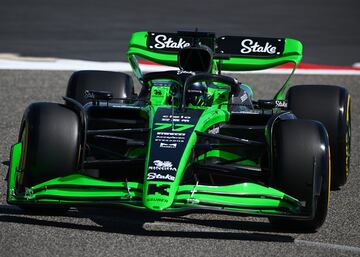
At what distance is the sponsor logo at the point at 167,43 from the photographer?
9938 mm

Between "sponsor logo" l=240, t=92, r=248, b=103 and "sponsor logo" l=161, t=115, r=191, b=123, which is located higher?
"sponsor logo" l=240, t=92, r=248, b=103

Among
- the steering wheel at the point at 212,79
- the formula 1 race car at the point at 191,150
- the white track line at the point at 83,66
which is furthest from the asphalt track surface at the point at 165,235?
the white track line at the point at 83,66

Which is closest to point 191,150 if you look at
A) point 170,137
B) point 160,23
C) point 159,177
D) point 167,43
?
point 170,137

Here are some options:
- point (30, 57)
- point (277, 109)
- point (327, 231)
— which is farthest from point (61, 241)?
point (30, 57)

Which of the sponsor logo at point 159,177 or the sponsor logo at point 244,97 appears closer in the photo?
the sponsor logo at point 159,177

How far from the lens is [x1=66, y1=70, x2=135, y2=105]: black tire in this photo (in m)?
9.91

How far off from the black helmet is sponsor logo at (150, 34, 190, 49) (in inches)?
49.7

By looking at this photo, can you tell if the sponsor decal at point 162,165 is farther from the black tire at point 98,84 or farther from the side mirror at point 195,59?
the black tire at point 98,84

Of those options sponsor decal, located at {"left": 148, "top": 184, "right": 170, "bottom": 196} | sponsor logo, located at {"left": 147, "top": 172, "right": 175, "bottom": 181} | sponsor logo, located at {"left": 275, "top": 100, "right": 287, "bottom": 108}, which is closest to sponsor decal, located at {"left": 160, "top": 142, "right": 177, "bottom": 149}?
sponsor logo, located at {"left": 147, "top": 172, "right": 175, "bottom": 181}

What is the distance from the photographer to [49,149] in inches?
294

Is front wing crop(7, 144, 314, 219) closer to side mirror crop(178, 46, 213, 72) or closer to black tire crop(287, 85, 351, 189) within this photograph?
black tire crop(287, 85, 351, 189)

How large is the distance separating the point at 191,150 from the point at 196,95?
1159 mm

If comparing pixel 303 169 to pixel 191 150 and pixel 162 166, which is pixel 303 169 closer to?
pixel 191 150

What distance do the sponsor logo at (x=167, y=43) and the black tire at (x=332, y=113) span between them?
1.20m
